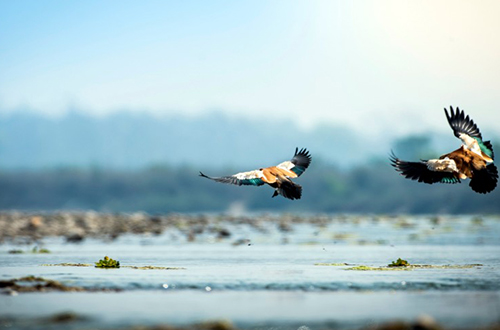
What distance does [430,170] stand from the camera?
71.4 ft

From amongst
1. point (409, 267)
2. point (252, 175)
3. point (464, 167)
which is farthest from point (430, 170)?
point (409, 267)

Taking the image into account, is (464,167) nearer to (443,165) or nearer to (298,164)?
(443,165)

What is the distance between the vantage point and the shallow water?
55.0ft

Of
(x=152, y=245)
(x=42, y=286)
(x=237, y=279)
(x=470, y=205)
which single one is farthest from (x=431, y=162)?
(x=470, y=205)

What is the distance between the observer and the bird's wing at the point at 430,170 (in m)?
21.6

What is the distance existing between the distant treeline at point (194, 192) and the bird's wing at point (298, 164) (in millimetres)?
94802

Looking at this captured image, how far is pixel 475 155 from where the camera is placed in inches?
846

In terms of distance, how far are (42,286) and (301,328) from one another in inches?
278

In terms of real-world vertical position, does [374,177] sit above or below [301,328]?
above

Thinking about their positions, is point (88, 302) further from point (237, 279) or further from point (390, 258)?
point (390, 258)

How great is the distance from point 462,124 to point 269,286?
596cm

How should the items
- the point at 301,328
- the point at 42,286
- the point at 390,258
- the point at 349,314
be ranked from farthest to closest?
the point at 390,258, the point at 42,286, the point at 349,314, the point at 301,328

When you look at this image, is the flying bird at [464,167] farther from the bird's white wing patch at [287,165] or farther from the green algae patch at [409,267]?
the green algae patch at [409,267]

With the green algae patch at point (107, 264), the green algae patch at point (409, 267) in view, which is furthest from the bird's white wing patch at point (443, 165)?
the green algae patch at point (107, 264)
